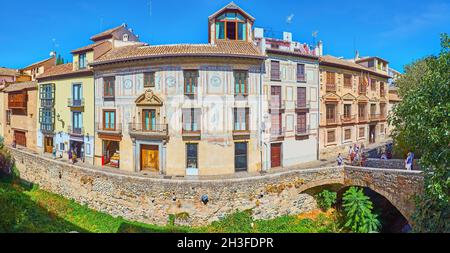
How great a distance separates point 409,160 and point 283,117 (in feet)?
25.9

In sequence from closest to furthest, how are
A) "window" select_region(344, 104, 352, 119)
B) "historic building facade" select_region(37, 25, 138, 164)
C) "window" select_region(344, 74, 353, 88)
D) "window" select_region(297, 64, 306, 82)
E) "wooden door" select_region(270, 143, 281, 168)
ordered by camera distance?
"historic building facade" select_region(37, 25, 138, 164) → "wooden door" select_region(270, 143, 281, 168) → "window" select_region(297, 64, 306, 82) → "window" select_region(344, 74, 353, 88) → "window" select_region(344, 104, 352, 119)

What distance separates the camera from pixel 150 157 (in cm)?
1681

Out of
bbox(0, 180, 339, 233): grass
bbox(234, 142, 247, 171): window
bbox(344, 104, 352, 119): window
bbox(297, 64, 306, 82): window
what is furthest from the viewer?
bbox(344, 104, 352, 119): window

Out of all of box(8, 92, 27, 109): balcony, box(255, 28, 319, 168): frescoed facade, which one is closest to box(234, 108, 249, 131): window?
box(255, 28, 319, 168): frescoed facade

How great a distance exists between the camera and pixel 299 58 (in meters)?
18.8

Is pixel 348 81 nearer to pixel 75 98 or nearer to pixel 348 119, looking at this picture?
pixel 348 119

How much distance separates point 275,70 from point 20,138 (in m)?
24.0

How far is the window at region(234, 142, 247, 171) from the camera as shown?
16531 mm

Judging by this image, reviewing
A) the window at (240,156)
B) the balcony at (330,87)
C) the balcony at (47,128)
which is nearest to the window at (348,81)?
the balcony at (330,87)

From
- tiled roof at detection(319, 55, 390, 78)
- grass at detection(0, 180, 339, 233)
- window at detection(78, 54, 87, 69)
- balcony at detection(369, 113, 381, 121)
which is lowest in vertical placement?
grass at detection(0, 180, 339, 233)

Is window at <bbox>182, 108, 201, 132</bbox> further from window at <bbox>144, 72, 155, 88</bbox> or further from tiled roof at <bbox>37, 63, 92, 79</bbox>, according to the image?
tiled roof at <bbox>37, 63, 92, 79</bbox>

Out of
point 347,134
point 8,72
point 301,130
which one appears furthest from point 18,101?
point 347,134

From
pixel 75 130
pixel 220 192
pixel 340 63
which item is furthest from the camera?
pixel 340 63

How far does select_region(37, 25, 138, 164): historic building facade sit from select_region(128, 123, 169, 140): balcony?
3.58m
